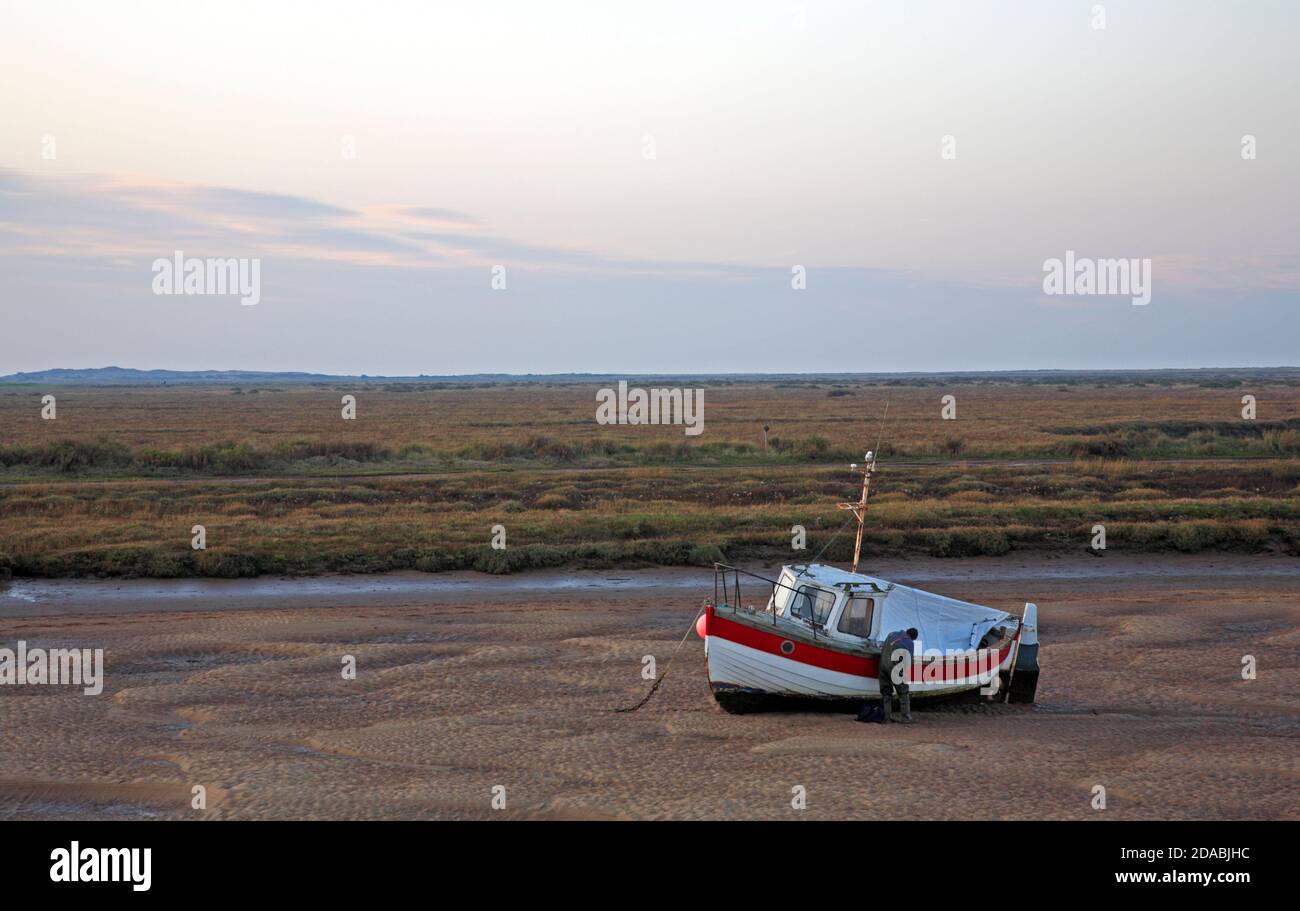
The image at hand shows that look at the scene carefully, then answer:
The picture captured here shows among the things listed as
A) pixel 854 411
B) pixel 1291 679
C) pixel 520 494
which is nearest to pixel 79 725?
pixel 1291 679

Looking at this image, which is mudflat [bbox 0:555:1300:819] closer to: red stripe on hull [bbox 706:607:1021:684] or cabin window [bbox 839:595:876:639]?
red stripe on hull [bbox 706:607:1021:684]

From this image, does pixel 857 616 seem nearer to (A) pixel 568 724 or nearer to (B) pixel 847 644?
(B) pixel 847 644

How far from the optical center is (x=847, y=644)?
52.4ft

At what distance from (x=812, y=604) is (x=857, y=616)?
0.66 metres

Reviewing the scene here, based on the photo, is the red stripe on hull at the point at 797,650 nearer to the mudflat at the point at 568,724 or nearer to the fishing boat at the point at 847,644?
the fishing boat at the point at 847,644

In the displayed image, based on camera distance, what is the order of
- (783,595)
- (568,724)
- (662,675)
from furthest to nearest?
(662,675)
(783,595)
(568,724)

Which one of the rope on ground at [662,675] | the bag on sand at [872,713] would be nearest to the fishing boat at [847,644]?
the bag on sand at [872,713]

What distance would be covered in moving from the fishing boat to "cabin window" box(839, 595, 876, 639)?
0.5 inches

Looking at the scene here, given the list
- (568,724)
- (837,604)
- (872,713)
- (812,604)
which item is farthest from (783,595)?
(568,724)

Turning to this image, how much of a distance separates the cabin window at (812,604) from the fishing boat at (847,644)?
0.01 metres

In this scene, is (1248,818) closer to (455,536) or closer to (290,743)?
(290,743)

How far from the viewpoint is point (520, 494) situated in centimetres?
4009

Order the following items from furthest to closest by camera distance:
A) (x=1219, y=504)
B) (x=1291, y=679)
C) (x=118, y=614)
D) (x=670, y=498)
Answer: (x=670, y=498), (x=1219, y=504), (x=118, y=614), (x=1291, y=679)

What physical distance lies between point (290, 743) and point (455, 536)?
53.6ft
